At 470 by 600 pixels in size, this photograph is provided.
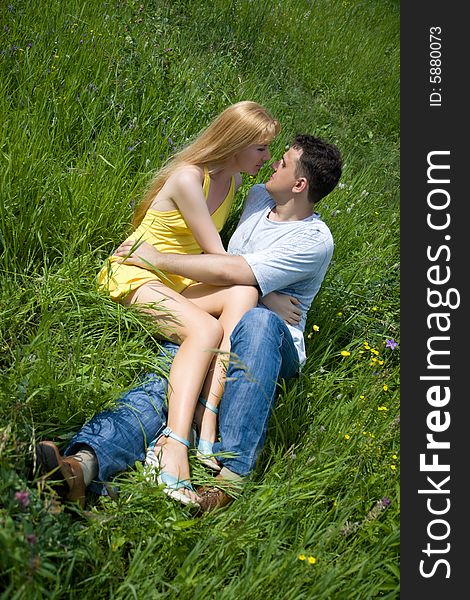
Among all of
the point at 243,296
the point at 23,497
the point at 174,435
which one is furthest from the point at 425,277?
the point at 23,497

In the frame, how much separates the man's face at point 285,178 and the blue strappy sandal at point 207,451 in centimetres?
122

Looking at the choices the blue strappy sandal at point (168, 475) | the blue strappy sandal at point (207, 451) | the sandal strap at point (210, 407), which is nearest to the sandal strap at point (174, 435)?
the blue strappy sandal at point (168, 475)

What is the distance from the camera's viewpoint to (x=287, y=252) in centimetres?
320

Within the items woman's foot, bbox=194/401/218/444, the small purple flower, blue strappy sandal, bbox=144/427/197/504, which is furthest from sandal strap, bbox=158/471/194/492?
the small purple flower

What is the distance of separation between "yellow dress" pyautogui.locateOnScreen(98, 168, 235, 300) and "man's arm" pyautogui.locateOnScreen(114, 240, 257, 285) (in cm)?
4

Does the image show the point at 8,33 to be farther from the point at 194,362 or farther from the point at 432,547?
the point at 432,547

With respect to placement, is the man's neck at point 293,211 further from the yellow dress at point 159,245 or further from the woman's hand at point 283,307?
the woman's hand at point 283,307

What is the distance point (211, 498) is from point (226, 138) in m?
1.77

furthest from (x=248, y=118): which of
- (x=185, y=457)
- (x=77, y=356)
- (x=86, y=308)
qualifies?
(x=185, y=457)

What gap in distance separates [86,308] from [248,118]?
1.23 metres

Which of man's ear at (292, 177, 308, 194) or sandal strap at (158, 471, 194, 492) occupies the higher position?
man's ear at (292, 177, 308, 194)

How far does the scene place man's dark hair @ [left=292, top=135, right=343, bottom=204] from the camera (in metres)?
3.40

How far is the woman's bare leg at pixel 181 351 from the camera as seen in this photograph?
2609mm

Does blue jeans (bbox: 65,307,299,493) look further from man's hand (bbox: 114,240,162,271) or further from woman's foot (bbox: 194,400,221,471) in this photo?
man's hand (bbox: 114,240,162,271)
